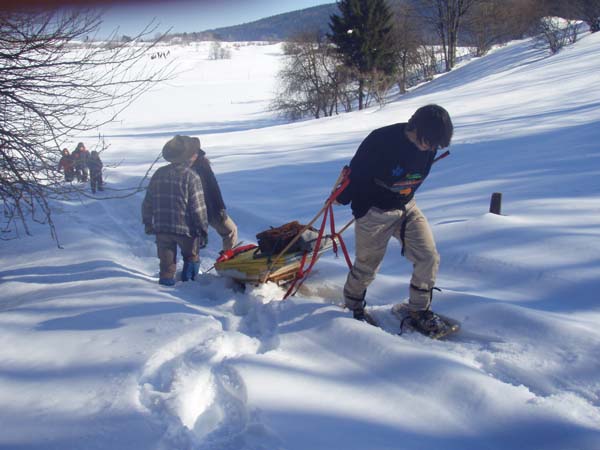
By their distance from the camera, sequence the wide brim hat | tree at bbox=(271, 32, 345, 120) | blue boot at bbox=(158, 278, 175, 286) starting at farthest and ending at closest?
tree at bbox=(271, 32, 345, 120), blue boot at bbox=(158, 278, 175, 286), the wide brim hat

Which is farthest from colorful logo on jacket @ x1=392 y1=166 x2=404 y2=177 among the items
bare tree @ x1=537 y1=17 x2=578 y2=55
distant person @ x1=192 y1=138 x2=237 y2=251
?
bare tree @ x1=537 y1=17 x2=578 y2=55

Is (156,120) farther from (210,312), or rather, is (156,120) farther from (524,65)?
(210,312)

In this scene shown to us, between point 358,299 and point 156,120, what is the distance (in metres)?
38.7

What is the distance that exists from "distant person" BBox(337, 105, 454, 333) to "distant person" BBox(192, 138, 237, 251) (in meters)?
2.17

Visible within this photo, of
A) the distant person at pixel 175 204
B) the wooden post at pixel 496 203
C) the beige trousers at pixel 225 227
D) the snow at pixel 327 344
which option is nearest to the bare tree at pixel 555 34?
the snow at pixel 327 344

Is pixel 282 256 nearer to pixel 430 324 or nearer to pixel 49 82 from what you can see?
pixel 430 324

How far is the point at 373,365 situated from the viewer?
126 inches

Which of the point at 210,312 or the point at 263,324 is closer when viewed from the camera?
the point at 263,324

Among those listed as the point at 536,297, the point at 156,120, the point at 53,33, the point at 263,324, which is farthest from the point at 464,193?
the point at 156,120

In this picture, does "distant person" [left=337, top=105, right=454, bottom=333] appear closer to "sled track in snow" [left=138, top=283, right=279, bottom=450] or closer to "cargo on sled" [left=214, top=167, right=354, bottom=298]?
"cargo on sled" [left=214, top=167, right=354, bottom=298]

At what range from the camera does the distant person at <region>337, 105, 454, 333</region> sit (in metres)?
3.60

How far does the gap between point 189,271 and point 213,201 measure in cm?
89

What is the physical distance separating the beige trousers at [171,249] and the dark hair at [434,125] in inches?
110

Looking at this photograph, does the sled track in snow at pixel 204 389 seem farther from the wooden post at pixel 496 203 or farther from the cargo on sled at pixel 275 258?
the wooden post at pixel 496 203
